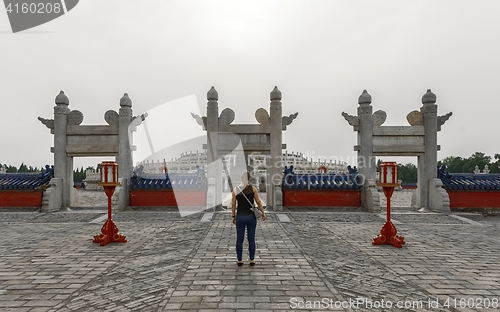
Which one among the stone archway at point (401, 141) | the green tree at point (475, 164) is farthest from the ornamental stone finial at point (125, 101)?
the green tree at point (475, 164)

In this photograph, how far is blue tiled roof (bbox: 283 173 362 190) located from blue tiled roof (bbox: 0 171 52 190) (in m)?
9.74

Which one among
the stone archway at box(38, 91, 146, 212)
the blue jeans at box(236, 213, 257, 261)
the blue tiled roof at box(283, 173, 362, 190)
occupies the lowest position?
the blue jeans at box(236, 213, 257, 261)

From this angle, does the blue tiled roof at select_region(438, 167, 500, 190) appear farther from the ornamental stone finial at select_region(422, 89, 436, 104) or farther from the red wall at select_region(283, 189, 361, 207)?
the red wall at select_region(283, 189, 361, 207)

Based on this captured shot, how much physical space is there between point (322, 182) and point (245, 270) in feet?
28.5

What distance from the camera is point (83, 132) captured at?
13.2 m

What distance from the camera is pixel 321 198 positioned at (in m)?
13.0

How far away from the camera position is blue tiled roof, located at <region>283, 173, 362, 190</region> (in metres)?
13.0

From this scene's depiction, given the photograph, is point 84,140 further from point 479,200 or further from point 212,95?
point 479,200

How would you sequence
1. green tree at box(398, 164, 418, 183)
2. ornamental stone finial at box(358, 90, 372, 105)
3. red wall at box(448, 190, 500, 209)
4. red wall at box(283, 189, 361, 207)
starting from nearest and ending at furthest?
red wall at box(448, 190, 500, 209)
red wall at box(283, 189, 361, 207)
ornamental stone finial at box(358, 90, 372, 105)
green tree at box(398, 164, 418, 183)

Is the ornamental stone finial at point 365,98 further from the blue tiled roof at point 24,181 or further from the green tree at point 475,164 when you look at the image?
the green tree at point 475,164

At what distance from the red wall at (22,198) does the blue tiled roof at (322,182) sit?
971 cm

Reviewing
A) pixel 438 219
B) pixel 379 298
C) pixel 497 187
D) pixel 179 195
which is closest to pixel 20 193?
pixel 179 195

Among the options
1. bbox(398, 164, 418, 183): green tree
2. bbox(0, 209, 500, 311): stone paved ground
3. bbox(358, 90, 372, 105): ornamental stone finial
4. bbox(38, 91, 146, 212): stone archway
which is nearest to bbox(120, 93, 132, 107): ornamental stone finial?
bbox(38, 91, 146, 212): stone archway

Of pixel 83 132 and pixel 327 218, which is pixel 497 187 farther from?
pixel 83 132
